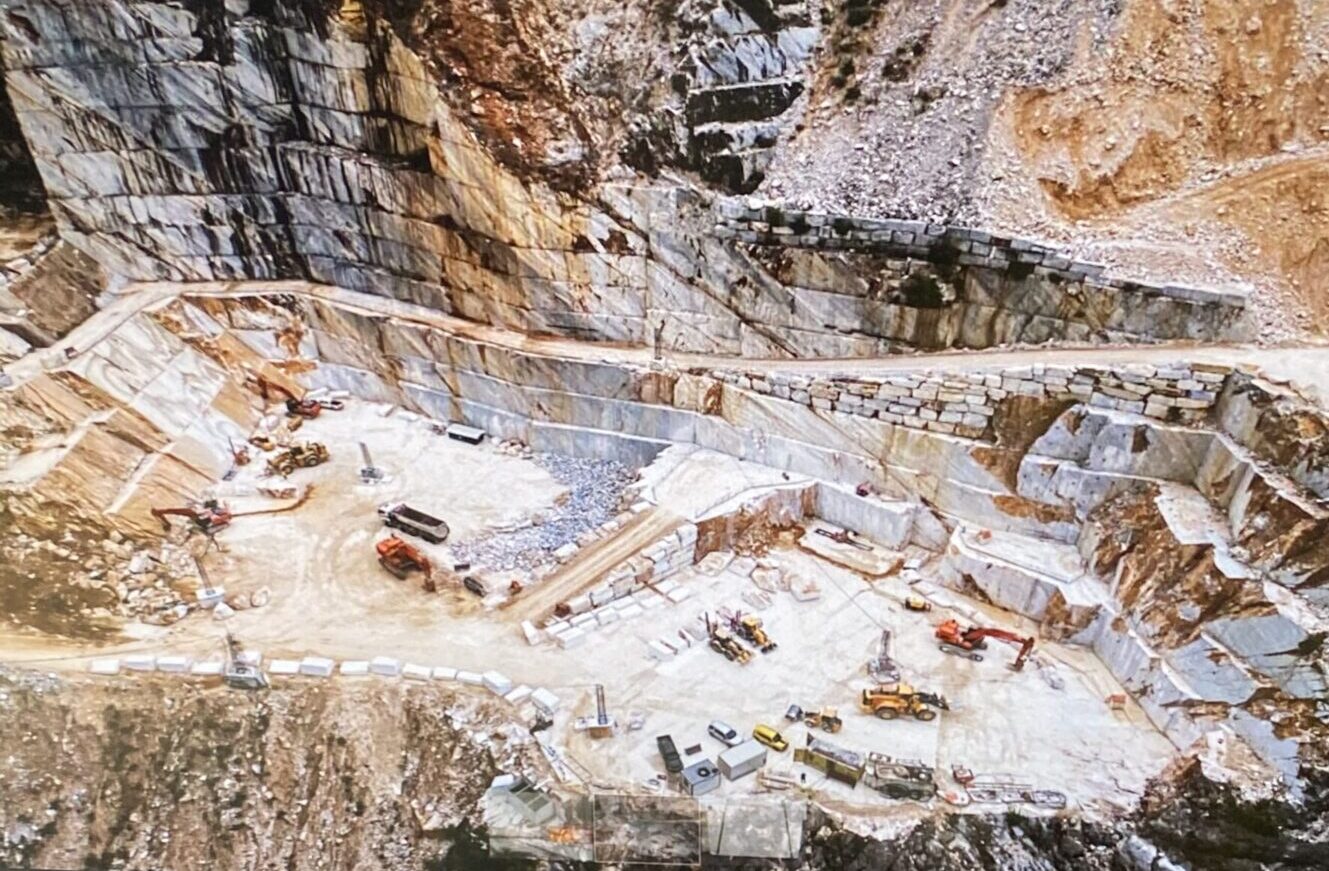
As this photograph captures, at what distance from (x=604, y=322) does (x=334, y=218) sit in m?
7.70

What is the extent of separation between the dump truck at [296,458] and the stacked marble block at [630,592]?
26.5 ft

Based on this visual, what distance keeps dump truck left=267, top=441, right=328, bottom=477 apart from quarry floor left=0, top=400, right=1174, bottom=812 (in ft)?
4.24

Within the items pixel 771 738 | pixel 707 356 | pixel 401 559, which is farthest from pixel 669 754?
pixel 707 356

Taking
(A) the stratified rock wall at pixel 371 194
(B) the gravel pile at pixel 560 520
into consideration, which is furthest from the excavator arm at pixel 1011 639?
(B) the gravel pile at pixel 560 520

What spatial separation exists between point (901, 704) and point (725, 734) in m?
3.17

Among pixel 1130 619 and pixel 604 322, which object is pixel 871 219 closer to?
pixel 604 322

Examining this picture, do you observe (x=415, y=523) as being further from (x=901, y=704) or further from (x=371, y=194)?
(x=901, y=704)

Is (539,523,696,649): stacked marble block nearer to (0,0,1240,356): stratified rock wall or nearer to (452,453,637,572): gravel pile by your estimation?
(452,453,637,572): gravel pile

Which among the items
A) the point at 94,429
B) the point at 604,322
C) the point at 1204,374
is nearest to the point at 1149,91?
→ the point at 1204,374

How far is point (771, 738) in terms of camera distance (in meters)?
15.2

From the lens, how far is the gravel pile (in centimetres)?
1896

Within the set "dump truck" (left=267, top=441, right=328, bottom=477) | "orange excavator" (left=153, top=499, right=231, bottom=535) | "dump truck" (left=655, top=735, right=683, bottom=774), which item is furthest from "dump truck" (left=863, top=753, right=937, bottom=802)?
"dump truck" (left=267, top=441, right=328, bottom=477)

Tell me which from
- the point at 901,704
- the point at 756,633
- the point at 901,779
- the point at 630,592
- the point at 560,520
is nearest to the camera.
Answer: the point at 901,779

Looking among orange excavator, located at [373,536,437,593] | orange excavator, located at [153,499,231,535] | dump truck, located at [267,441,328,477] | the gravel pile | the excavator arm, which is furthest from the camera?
dump truck, located at [267,441,328,477]
